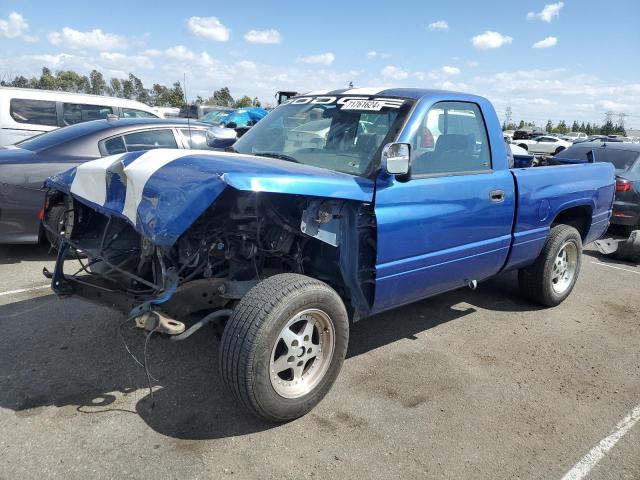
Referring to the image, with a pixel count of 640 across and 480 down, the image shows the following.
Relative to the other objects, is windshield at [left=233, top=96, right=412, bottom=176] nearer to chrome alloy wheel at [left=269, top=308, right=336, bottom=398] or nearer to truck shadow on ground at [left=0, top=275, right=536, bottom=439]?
chrome alloy wheel at [left=269, top=308, right=336, bottom=398]

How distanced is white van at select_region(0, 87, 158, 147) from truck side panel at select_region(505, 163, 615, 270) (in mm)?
7893

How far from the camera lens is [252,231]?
306cm

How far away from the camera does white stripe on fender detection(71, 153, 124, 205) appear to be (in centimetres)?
308

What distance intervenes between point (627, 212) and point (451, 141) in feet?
19.1

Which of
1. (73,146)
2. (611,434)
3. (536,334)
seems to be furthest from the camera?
(73,146)

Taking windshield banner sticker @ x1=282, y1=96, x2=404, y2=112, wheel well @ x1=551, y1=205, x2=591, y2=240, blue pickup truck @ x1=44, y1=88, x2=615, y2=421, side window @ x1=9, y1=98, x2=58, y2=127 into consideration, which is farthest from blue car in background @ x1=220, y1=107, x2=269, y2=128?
blue pickup truck @ x1=44, y1=88, x2=615, y2=421

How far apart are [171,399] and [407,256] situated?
1.75 meters

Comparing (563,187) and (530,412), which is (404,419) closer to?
(530,412)

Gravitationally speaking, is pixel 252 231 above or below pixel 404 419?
above

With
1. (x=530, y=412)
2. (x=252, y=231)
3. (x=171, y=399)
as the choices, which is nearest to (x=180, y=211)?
(x=252, y=231)

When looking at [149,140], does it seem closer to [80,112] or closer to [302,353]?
[80,112]

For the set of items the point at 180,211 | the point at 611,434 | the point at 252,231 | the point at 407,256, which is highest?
the point at 180,211

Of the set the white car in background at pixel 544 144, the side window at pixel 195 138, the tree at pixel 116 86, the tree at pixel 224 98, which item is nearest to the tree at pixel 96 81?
the tree at pixel 116 86

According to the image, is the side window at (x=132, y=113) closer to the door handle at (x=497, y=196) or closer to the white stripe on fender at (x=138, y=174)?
the white stripe on fender at (x=138, y=174)
